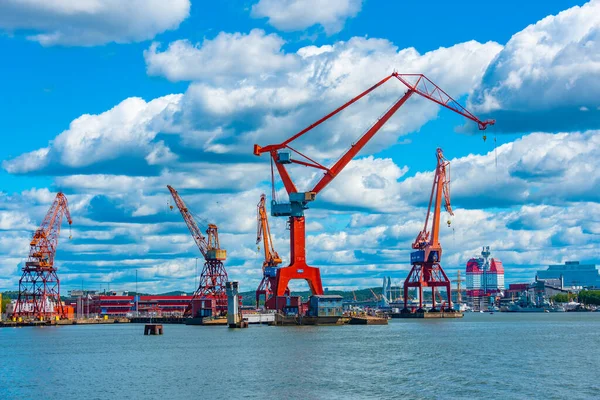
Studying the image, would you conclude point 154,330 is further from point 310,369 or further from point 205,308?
point 310,369

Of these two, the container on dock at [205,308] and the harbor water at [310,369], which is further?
the container on dock at [205,308]

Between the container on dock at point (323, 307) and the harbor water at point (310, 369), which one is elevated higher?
the container on dock at point (323, 307)

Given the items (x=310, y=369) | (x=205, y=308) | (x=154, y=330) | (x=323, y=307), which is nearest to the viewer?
(x=310, y=369)

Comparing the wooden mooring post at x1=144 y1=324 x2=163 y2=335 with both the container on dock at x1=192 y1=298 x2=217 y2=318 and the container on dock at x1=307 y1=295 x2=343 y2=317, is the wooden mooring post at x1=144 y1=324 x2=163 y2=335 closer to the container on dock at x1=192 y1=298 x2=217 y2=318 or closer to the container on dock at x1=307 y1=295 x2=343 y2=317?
the container on dock at x1=307 y1=295 x2=343 y2=317

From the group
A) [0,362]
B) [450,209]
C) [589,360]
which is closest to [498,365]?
[589,360]

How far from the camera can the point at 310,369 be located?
56.0 metres

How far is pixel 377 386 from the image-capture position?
47.2 meters

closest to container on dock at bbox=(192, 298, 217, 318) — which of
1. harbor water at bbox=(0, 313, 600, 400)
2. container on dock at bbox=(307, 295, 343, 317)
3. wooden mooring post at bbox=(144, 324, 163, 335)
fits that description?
container on dock at bbox=(307, 295, 343, 317)

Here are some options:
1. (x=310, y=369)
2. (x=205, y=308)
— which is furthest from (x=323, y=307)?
(x=310, y=369)

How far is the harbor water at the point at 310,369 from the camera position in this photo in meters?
45.5

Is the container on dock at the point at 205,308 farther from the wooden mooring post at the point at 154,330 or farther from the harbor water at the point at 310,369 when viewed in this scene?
the harbor water at the point at 310,369

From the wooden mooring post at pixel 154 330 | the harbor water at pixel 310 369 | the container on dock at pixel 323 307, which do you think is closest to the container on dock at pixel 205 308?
the container on dock at pixel 323 307

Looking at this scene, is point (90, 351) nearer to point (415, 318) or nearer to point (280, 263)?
point (280, 263)

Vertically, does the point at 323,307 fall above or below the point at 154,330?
above
